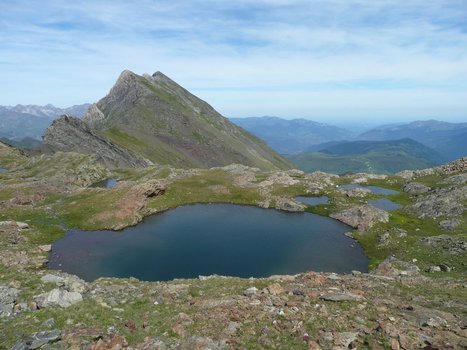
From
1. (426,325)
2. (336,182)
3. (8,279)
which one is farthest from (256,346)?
(336,182)

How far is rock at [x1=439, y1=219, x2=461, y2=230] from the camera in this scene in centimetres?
7121

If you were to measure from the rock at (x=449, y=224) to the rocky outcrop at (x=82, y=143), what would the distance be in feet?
496

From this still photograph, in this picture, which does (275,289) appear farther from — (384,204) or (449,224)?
(384,204)

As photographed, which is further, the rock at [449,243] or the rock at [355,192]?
the rock at [355,192]

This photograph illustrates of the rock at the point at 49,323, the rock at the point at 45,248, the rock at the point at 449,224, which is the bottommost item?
the rock at the point at 45,248

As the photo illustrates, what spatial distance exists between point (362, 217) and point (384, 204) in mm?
19275

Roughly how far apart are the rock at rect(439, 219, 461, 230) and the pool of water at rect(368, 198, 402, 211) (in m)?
17.0

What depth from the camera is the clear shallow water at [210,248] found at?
183 feet

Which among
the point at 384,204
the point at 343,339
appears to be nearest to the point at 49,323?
the point at 343,339

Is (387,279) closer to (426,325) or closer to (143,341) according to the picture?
(426,325)

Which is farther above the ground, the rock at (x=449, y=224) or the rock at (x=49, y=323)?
the rock at (x=49, y=323)

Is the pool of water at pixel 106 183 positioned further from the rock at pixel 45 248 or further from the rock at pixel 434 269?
the rock at pixel 434 269

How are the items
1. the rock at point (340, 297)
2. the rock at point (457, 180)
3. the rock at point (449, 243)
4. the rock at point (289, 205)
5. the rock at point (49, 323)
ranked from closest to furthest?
the rock at point (49, 323) → the rock at point (340, 297) → the rock at point (449, 243) → the rock at point (289, 205) → the rock at point (457, 180)

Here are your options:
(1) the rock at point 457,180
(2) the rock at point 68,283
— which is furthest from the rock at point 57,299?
(1) the rock at point 457,180
